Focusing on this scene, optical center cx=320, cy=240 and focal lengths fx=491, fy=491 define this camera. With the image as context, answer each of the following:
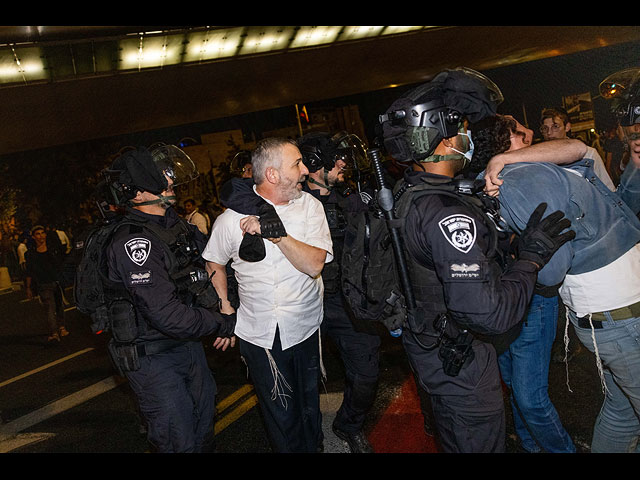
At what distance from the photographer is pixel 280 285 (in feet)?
9.77

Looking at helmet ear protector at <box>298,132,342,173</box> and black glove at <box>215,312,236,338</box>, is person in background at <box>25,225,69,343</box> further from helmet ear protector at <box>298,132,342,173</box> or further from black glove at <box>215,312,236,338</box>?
black glove at <box>215,312,236,338</box>

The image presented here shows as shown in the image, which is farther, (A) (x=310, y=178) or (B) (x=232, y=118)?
(B) (x=232, y=118)

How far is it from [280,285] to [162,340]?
0.76 m

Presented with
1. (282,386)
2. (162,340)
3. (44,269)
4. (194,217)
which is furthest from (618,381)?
(44,269)

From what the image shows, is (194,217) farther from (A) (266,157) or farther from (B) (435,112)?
(B) (435,112)

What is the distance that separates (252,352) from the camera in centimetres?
304

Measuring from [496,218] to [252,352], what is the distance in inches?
66.5

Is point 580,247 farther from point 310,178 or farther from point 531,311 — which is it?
point 310,178

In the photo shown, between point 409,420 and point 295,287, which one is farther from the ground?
point 295,287

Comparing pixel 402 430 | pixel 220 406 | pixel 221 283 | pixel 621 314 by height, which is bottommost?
pixel 402 430

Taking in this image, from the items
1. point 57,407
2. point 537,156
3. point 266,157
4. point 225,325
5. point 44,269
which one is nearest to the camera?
point 537,156

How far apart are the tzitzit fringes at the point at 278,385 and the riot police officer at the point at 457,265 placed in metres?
0.99

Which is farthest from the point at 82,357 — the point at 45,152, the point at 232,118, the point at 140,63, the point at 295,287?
the point at 45,152

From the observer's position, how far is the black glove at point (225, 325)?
10.0 feet
